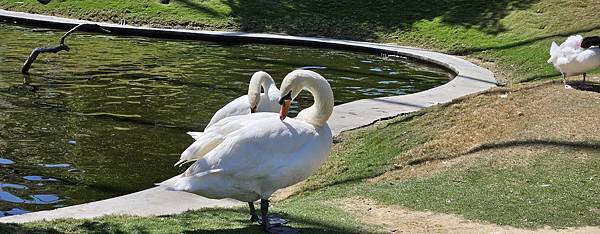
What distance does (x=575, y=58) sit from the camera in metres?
13.8

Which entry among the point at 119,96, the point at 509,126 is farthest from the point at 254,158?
the point at 119,96

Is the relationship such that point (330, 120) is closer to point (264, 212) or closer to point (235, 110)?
point (235, 110)

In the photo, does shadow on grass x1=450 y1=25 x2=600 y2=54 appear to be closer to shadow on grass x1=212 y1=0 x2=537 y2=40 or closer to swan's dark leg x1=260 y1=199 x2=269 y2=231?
shadow on grass x1=212 y1=0 x2=537 y2=40

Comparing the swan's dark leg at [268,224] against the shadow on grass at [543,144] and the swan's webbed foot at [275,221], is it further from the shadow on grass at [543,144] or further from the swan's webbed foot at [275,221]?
the shadow on grass at [543,144]

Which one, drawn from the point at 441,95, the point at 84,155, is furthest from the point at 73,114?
the point at 441,95

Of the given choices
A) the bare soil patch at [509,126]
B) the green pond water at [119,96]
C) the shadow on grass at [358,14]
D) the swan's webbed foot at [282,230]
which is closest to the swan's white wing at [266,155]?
the swan's webbed foot at [282,230]

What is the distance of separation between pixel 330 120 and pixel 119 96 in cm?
486

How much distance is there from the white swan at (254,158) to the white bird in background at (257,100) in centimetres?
304

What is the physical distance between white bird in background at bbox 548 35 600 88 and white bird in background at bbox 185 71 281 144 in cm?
541

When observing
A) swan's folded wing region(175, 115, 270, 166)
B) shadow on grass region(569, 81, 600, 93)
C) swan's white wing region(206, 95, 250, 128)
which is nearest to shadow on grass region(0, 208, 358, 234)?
swan's folded wing region(175, 115, 270, 166)

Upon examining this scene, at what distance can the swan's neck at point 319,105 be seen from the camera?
7.12 meters

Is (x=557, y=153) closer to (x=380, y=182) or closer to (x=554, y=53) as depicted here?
(x=380, y=182)

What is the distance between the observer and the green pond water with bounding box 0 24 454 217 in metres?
11.1

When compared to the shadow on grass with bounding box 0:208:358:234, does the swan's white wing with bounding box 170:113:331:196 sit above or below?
above
